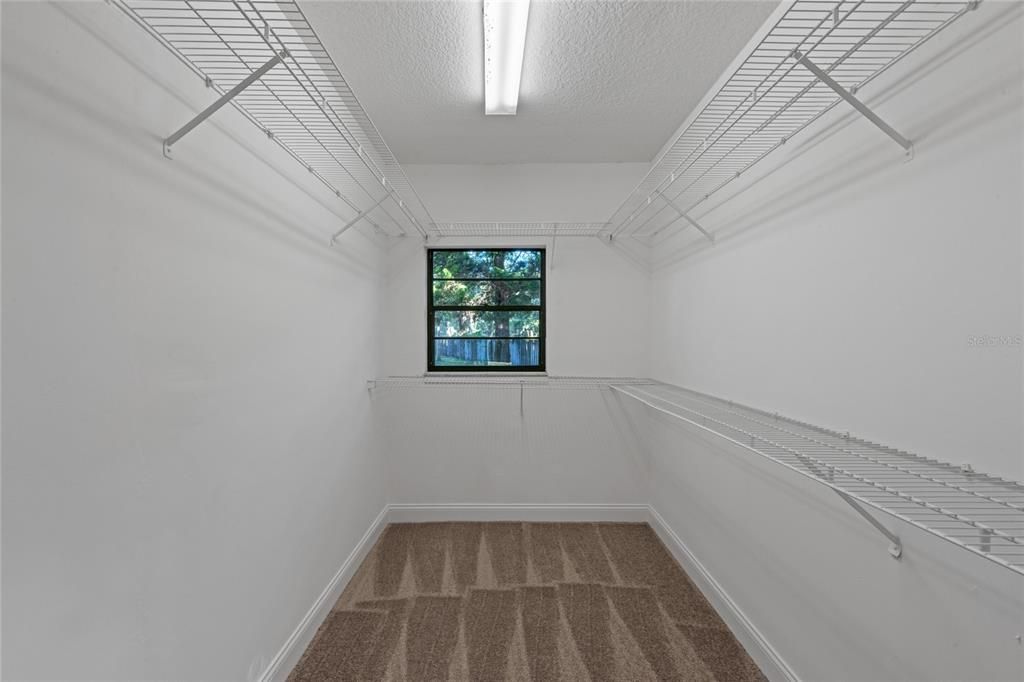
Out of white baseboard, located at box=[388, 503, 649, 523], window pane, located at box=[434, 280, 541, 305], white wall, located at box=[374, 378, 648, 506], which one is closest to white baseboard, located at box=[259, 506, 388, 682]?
white baseboard, located at box=[388, 503, 649, 523]

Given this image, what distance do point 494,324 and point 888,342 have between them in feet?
7.67

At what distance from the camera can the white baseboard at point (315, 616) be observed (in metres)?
1.62

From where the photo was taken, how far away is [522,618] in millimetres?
2043

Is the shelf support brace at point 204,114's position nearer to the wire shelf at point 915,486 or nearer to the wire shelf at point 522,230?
the wire shelf at point 915,486

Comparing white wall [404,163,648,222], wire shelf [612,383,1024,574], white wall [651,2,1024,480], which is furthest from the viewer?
white wall [404,163,648,222]

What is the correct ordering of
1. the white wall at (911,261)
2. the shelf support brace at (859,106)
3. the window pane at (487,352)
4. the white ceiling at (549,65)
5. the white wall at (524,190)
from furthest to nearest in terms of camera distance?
the window pane at (487,352) → the white wall at (524,190) → the white ceiling at (549,65) → the shelf support brace at (859,106) → the white wall at (911,261)

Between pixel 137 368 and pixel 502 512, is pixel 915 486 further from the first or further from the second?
pixel 502 512

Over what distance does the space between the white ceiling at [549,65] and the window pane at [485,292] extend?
35.1 inches

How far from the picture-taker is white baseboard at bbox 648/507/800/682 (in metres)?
1.65

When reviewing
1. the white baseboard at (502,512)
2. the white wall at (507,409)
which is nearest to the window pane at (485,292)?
the white wall at (507,409)

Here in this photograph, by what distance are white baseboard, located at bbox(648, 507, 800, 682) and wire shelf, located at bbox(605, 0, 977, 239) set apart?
70.3 inches

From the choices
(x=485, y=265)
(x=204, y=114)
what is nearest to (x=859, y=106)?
(x=204, y=114)

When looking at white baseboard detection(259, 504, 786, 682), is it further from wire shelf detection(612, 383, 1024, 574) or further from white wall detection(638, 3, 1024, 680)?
wire shelf detection(612, 383, 1024, 574)

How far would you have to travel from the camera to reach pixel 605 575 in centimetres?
241
